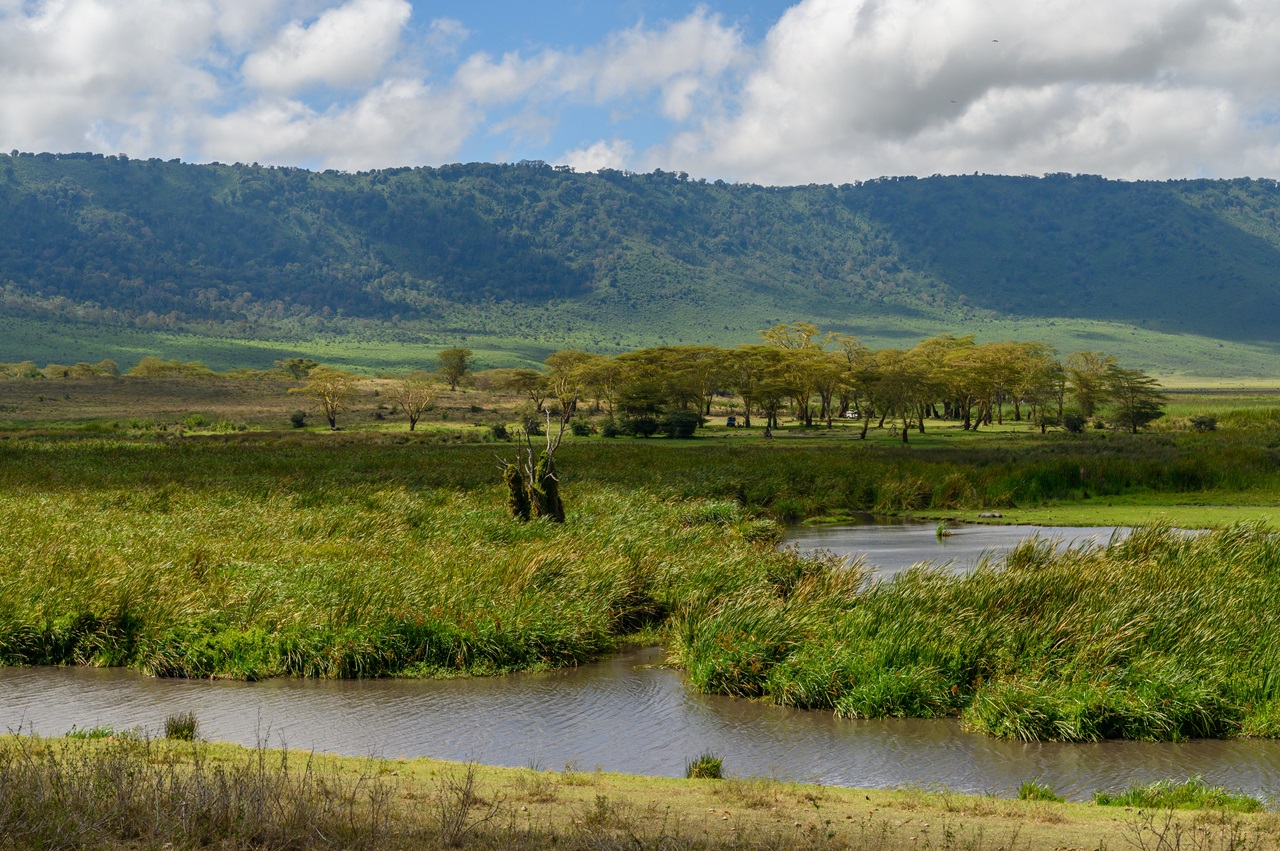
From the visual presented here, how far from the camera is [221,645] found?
19.2 metres

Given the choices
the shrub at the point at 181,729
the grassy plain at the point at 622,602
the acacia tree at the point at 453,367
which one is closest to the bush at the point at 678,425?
the grassy plain at the point at 622,602

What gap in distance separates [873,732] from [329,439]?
59.6 m

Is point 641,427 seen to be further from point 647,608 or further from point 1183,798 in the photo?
point 1183,798

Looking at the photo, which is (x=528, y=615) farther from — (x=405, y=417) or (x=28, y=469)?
(x=405, y=417)

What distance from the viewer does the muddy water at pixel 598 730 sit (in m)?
14.3

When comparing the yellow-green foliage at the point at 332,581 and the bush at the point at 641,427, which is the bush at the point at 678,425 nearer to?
the bush at the point at 641,427

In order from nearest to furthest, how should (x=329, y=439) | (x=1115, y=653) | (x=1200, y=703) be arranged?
(x=1200, y=703) < (x=1115, y=653) < (x=329, y=439)

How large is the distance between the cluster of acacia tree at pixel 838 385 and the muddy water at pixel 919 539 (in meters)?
43.5

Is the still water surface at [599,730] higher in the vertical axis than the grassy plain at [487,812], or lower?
lower

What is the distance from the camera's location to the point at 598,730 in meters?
16.2

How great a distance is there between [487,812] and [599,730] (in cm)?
574

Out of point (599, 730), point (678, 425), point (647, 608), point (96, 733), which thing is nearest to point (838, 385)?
point (678, 425)

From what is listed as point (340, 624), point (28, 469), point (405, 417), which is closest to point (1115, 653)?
point (340, 624)

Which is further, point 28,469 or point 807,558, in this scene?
point 28,469
